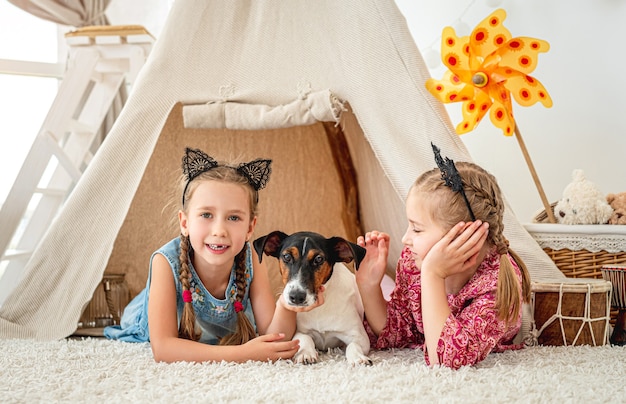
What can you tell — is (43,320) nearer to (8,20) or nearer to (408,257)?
(408,257)

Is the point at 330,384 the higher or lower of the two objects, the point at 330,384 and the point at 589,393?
the lower

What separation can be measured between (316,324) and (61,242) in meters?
0.97

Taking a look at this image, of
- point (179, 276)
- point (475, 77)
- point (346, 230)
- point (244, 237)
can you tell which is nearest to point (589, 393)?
point (244, 237)

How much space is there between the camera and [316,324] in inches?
70.9

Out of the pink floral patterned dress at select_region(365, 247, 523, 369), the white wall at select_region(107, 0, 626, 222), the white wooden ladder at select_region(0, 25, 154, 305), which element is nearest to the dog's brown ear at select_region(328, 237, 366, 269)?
the pink floral patterned dress at select_region(365, 247, 523, 369)

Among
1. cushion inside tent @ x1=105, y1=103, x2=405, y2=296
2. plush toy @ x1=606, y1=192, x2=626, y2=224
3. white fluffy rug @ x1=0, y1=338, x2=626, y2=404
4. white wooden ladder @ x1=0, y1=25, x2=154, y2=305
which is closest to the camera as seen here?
white fluffy rug @ x1=0, y1=338, x2=626, y2=404

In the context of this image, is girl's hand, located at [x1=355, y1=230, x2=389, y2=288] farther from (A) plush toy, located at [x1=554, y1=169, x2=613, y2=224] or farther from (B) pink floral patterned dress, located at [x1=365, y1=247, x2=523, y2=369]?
(A) plush toy, located at [x1=554, y1=169, x2=613, y2=224]

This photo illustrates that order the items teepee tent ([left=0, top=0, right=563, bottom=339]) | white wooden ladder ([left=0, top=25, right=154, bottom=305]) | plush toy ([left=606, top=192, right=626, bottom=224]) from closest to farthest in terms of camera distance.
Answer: teepee tent ([left=0, top=0, right=563, bottom=339]) < plush toy ([left=606, top=192, right=626, bottom=224]) < white wooden ladder ([left=0, top=25, right=154, bottom=305])

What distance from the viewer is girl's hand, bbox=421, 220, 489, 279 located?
1611mm

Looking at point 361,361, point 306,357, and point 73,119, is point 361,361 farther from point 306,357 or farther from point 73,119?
point 73,119

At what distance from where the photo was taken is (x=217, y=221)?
1807mm

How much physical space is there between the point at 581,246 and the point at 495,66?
2.48 ft

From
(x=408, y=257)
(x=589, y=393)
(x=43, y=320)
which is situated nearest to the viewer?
(x=589, y=393)

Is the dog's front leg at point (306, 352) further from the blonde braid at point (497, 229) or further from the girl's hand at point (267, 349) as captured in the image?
the blonde braid at point (497, 229)
